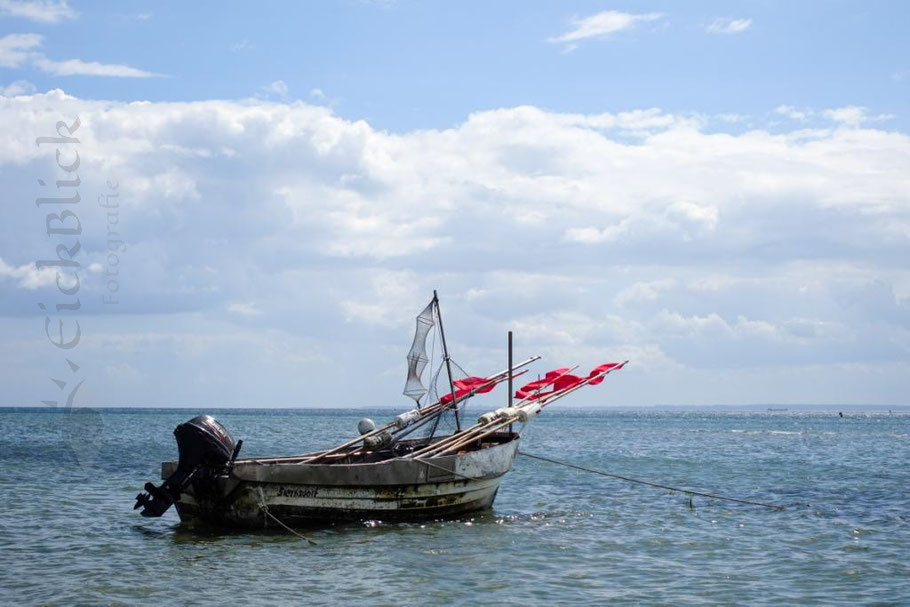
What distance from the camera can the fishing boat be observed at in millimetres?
19453

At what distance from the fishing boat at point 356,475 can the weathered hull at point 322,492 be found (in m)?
0.02

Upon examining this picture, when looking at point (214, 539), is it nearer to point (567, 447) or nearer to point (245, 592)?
point (245, 592)

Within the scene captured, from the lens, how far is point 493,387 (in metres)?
28.2

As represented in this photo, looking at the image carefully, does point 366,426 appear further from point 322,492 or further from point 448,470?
point 322,492

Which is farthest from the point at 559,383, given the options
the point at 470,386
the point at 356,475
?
the point at 356,475

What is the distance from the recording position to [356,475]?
20047 millimetres

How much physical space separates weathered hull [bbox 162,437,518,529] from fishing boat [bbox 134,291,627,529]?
21 mm

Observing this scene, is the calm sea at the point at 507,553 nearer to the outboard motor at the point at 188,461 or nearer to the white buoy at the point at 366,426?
the outboard motor at the point at 188,461

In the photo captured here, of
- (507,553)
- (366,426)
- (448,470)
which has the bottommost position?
(507,553)

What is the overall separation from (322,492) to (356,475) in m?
0.79

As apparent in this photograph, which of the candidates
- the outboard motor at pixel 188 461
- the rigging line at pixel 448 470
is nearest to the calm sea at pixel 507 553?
the outboard motor at pixel 188 461

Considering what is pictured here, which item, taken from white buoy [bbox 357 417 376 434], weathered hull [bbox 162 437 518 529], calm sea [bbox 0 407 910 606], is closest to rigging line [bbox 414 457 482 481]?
weathered hull [bbox 162 437 518 529]

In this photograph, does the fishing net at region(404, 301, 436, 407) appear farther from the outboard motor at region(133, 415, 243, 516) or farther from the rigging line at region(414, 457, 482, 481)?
the outboard motor at region(133, 415, 243, 516)

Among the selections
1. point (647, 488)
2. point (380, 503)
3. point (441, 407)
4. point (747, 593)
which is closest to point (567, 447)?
point (647, 488)
